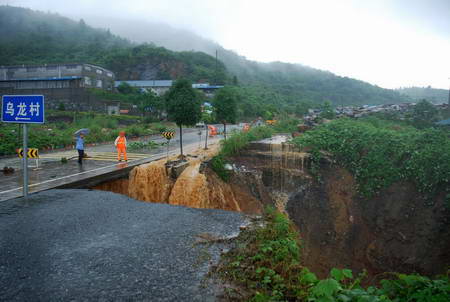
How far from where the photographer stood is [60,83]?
1666 inches

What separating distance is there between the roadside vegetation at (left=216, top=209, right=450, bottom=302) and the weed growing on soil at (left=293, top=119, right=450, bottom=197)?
752 centimetres

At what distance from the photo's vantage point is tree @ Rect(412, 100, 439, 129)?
1825 centimetres

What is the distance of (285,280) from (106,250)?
261cm

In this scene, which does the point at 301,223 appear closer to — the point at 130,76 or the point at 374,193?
the point at 374,193

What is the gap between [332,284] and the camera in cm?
255

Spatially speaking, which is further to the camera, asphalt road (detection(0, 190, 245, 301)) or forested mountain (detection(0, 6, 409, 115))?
forested mountain (detection(0, 6, 409, 115))

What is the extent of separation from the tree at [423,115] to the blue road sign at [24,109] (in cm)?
1943

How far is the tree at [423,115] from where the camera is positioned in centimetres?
1825

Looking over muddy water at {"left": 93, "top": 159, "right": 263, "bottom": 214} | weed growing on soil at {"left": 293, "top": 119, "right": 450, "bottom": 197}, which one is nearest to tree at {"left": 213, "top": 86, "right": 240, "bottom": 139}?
weed growing on soil at {"left": 293, "top": 119, "right": 450, "bottom": 197}

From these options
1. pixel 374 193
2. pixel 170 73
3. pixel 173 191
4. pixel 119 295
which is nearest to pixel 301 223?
pixel 374 193

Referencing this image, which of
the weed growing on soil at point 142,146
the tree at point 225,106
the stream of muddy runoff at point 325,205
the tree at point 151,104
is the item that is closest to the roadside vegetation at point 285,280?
the stream of muddy runoff at point 325,205

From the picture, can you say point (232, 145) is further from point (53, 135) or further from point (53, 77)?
point (53, 77)

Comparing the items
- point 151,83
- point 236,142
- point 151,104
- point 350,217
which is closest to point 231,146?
point 236,142

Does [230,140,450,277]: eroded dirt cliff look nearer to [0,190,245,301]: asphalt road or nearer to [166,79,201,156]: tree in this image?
[166,79,201,156]: tree
